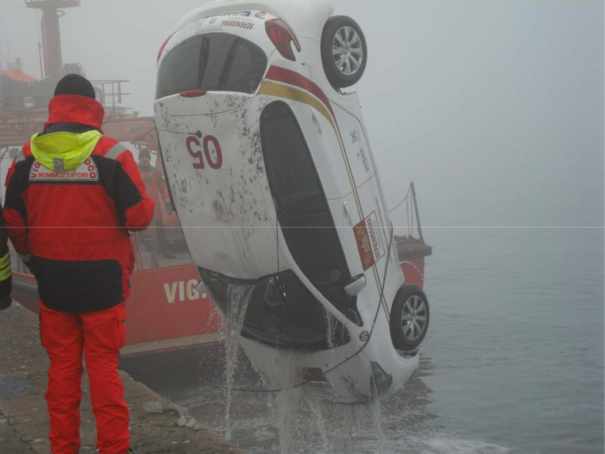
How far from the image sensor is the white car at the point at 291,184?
10.8 ft

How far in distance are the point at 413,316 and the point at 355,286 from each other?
31 centimetres

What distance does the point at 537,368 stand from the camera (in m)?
4.34

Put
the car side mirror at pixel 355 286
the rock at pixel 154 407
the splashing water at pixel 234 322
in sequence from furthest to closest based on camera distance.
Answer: the rock at pixel 154 407, the splashing water at pixel 234 322, the car side mirror at pixel 355 286

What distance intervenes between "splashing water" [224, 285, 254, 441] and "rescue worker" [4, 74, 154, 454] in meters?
0.96

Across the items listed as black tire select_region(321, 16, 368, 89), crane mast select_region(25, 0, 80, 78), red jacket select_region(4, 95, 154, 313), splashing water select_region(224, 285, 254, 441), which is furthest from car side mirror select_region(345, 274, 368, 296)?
crane mast select_region(25, 0, 80, 78)

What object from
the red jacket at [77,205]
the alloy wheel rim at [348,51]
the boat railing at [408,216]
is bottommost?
the boat railing at [408,216]

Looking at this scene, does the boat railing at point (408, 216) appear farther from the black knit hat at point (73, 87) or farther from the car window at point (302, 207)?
the black knit hat at point (73, 87)

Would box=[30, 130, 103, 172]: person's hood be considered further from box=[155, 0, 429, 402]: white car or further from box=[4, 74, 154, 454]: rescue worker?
box=[155, 0, 429, 402]: white car

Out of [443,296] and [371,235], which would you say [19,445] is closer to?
[371,235]

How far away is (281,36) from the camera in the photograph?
3.27 meters

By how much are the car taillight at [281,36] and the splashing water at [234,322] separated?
1046 millimetres

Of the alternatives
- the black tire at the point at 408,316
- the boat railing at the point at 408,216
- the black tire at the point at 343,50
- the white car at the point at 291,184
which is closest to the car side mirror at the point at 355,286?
the white car at the point at 291,184

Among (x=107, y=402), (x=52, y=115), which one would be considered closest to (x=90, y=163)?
(x=52, y=115)

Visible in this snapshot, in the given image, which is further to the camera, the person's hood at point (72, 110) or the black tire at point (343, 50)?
the black tire at point (343, 50)
